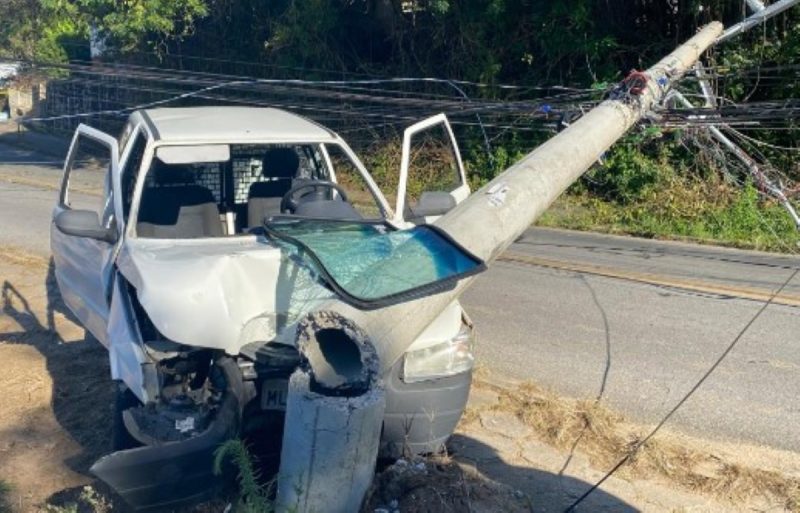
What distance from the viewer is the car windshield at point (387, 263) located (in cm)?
392

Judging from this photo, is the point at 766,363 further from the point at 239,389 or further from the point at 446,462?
the point at 239,389

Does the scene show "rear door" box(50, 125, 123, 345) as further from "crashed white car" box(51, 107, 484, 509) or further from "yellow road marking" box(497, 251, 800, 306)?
"yellow road marking" box(497, 251, 800, 306)

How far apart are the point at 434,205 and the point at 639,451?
81.4 inches

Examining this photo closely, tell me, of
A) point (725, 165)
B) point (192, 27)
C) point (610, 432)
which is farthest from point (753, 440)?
point (192, 27)

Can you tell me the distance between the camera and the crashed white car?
4.43m

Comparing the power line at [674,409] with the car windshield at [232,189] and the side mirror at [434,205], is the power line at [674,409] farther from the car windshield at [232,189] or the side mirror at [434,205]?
the car windshield at [232,189]

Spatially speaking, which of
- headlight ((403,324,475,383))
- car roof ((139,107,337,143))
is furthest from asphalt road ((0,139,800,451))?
car roof ((139,107,337,143))

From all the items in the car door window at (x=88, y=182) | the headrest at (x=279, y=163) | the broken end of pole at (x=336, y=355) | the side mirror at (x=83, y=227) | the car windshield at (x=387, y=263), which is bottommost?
the car door window at (x=88, y=182)

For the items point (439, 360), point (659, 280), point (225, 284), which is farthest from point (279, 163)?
point (659, 280)

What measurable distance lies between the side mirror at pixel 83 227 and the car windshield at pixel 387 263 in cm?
165

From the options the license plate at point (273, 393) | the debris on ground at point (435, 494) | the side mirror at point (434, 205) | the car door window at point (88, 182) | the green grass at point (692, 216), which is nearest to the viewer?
the debris on ground at point (435, 494)

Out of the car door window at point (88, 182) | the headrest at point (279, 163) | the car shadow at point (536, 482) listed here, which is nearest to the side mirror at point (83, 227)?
the car door window at point (88, 182)

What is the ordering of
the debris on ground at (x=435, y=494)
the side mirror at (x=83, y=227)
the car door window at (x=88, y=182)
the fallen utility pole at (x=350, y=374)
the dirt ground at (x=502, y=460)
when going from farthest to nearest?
the car door window at (x=88, y=182), the side mirror at (x=83, y=227), the dirt ground at (x=502, y=460), the debris on ground at (x=435, y=494), the fallen utility pole at (x=350, y=374)

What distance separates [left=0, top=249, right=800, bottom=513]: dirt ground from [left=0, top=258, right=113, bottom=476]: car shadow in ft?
0.05
